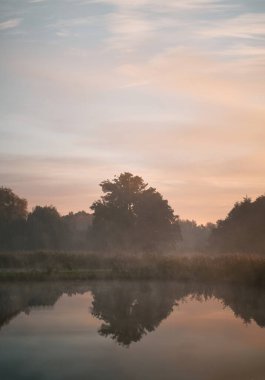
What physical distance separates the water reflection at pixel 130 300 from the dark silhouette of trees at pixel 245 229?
23.0 meters

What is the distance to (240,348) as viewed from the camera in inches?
521

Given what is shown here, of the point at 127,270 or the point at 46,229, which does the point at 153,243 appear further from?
the point at 127,270

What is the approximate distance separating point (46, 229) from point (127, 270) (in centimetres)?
3467

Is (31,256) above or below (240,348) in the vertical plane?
above

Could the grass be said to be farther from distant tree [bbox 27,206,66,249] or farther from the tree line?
distant tree [bbox 27,206,66,249]

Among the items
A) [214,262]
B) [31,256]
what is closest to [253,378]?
[214,262]

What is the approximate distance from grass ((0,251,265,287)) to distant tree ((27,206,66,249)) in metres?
25.9

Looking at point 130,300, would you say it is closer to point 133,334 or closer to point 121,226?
point 133,334

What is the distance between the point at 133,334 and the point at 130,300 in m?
7.14

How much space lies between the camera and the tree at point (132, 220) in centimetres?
6231

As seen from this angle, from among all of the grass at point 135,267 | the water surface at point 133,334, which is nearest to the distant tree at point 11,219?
the grass at point 135,267

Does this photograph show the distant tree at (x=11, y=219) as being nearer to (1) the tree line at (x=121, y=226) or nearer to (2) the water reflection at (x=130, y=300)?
(1) the tree line at (x=121, y=226)

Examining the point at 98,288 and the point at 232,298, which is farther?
the point at 98,288

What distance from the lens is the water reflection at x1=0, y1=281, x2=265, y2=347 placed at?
1664 centimetres
